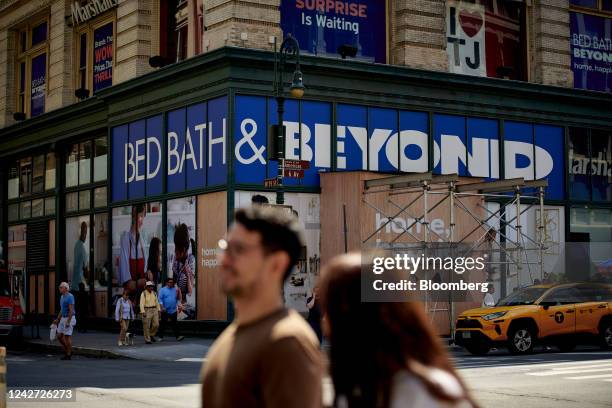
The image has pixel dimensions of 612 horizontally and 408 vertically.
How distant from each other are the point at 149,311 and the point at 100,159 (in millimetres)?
9673

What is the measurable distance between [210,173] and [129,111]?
5.19 metres

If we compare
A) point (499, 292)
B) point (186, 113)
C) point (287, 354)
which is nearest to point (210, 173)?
point (186, 113)

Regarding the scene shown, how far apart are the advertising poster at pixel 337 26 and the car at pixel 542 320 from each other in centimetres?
1026

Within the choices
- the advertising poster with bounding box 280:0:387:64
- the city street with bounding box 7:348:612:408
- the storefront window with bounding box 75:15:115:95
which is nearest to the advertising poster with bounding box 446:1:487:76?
the advertising poster with bounding box 280:0:387:64

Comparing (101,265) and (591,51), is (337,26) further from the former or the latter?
(101,265)

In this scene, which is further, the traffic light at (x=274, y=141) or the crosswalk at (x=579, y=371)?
the traffic light at (x=274, y=141)

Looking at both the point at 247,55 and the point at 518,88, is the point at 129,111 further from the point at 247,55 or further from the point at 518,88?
the point at 518,88

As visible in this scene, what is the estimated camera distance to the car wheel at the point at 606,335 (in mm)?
23047

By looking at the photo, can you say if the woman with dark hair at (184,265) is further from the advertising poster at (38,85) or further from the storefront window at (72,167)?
the advertising poster at (38,85)

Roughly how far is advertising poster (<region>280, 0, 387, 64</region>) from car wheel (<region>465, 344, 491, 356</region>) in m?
10.9

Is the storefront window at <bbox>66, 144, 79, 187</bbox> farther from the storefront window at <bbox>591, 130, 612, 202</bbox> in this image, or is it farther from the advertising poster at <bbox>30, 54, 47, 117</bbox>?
the storefront window at <bbox>591, 130, 612, 202</bbox>

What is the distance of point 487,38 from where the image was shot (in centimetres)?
3269

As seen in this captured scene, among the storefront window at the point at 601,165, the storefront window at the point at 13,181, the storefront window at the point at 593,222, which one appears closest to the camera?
the storefront window at the point at 593,222

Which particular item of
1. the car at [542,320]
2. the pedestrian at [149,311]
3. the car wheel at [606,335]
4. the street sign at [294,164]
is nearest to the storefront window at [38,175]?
the pedestrian at [149,311]
